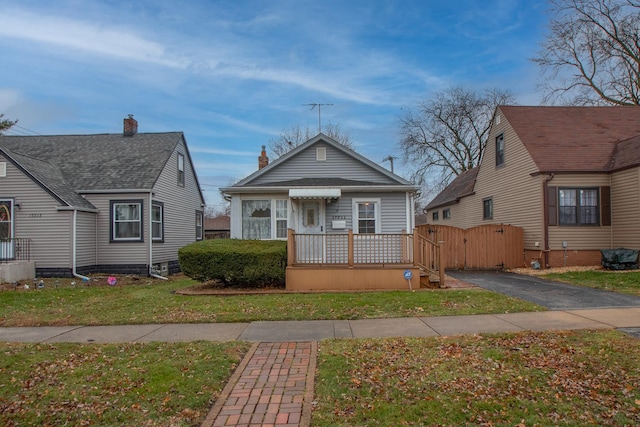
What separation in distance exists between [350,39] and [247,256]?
29.3 feet

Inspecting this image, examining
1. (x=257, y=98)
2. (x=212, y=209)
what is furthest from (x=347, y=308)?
(x=212, y=209)

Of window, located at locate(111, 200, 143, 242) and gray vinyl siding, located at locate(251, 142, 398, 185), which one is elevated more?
gray vinyl siding, located at locate(251, 142, 398, 185)

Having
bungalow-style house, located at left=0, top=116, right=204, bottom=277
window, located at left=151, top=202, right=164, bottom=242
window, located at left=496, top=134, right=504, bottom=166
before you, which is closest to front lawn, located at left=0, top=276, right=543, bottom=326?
bungalow-style house, located at left=0, top=116, right=204, bottom=277

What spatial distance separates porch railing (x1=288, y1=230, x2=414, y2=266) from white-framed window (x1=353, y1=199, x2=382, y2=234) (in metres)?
2.33

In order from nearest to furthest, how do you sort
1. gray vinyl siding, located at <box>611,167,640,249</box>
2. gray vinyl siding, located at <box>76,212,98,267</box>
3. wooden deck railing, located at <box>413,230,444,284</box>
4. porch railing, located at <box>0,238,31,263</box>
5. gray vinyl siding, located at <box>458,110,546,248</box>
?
wooden deck railing, located at <box>413,230,444,284</box>, porch railing, located at <box>0,238,31,263</box>, gray vinyl siding, located at <box>611,167,640,249</box>, gray vinyl siding, located at <box>76,212,98,267</box>, gray vinyl siding, located at <box>458,110,546,248</box>

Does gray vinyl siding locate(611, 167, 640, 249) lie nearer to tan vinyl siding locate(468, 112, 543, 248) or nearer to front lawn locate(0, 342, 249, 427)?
tan vinyl siding locate(468, 112, 543, 248)

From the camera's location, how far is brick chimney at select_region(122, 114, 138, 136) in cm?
1903

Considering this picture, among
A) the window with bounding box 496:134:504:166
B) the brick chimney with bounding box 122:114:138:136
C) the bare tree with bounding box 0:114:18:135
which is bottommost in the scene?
the window with bounding box 496:134:504:166

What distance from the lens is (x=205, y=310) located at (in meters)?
8.25

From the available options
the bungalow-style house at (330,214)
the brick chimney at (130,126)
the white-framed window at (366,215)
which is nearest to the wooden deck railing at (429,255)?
the bungalow-style house at (330,214)

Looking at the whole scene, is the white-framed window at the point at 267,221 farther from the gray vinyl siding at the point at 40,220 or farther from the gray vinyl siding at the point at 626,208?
the gray vinyl siding at the point at 626,208

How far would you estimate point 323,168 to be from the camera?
588 inches

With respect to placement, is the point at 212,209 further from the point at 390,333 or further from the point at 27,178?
the point at 390,333

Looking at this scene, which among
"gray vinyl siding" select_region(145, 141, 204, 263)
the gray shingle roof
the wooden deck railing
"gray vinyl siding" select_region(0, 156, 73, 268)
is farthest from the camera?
"gray vinyl siding" select_region(145, 141, 204, 263)
